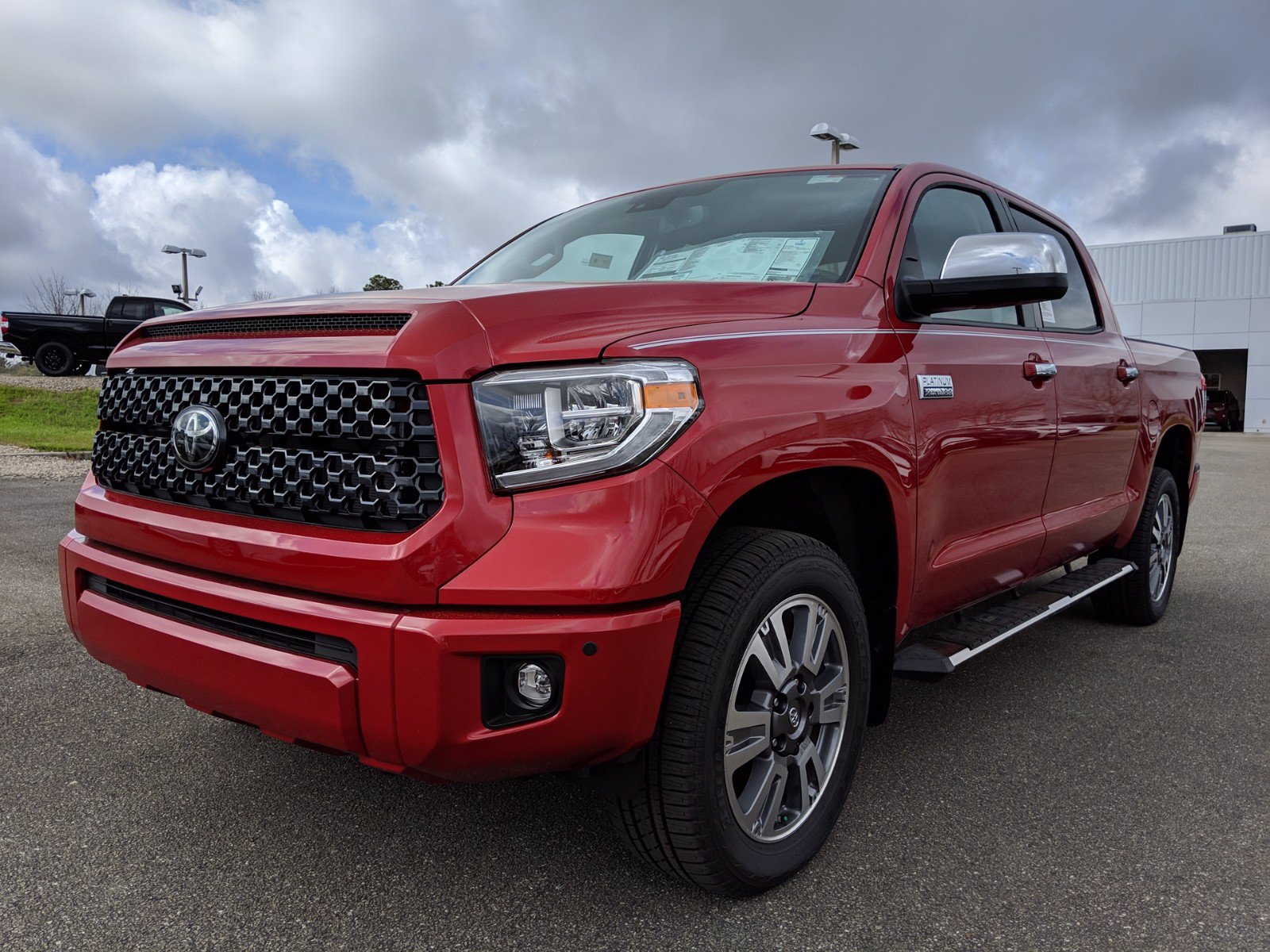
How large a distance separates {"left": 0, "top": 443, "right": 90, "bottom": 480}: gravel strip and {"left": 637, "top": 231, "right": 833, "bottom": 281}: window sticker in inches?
344

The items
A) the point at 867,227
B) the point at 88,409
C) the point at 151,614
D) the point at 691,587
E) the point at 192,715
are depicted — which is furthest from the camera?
the point at 88,409

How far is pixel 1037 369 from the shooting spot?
327 centimetres

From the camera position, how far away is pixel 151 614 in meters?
2.18

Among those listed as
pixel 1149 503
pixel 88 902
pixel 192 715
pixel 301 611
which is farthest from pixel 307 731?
pixel 1149 503

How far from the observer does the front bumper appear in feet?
5.82

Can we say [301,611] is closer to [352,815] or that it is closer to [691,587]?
[691,587]

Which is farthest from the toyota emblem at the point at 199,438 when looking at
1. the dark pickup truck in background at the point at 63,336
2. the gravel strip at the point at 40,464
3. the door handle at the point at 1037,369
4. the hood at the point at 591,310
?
the dark pickup truck in background at the point at 63,336

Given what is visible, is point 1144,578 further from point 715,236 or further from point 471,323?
point 471,323

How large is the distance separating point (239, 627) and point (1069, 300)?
3.49 meters

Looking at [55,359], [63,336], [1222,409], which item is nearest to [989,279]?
[63,336]

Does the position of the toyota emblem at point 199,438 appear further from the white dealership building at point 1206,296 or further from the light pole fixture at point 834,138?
the white dealership building at point 1206,296

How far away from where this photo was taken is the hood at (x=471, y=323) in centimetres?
188

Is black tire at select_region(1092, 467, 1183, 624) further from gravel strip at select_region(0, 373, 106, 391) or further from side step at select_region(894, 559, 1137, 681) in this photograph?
gravel strip at select_region(0, 373, 106, 391)

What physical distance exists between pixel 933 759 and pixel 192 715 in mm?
2421
